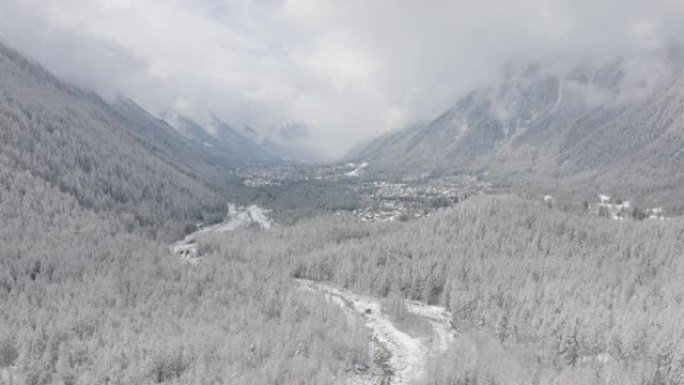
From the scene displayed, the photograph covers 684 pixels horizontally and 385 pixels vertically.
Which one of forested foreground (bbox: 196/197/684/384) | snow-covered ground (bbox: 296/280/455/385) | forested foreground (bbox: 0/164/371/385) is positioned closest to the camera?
forested foreground (bbox: 0/164/371/385)

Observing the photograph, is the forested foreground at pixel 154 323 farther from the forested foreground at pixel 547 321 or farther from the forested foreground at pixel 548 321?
→ the forested foreground at pixel 548 321

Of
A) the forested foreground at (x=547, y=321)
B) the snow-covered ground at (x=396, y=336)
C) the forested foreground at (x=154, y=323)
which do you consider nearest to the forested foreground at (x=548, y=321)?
the forested foreground at (x=547, y=321)

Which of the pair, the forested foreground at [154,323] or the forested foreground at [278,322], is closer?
the forested foreground at [154,323]

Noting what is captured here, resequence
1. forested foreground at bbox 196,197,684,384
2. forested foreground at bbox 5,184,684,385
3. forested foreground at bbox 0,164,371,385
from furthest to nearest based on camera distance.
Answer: forested foreground at bbox 196,197,684,384
forested foreground at bbox 5,184,684,385
forested foreground at bbox 0,164,371,385

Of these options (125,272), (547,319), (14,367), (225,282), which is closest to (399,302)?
(547,319)

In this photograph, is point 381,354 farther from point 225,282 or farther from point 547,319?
point 225,282

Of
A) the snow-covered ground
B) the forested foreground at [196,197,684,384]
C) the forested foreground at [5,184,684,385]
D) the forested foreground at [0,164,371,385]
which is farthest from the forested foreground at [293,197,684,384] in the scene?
the forested foreground at [0,164,371,385]

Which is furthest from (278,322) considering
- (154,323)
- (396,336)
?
(396,336)

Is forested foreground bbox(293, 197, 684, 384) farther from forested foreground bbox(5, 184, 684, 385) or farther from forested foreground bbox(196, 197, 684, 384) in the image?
forested foreground bbox(5, 184, 684, 385)
